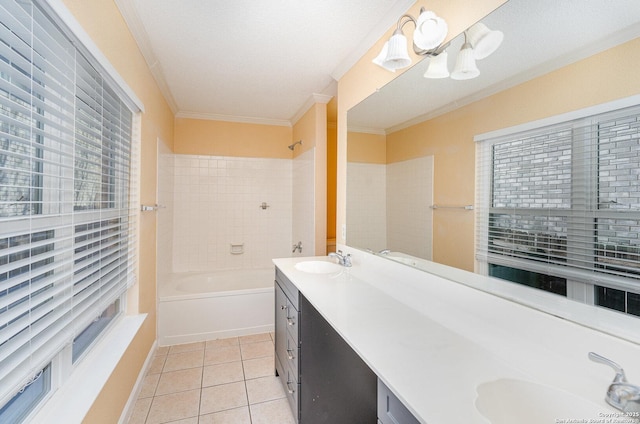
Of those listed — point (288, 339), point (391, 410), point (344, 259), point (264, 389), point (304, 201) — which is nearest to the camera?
point (391, 410)

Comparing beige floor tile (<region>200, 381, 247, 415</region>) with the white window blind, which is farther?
beige floor tile (<region>200, 381, 247, 415</region>)

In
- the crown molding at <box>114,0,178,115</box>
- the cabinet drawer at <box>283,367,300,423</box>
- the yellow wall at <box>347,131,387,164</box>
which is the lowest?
the cabinet drawer at <box>283,367,300,423</box>

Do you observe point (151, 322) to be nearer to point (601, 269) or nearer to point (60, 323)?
point (60, 323)

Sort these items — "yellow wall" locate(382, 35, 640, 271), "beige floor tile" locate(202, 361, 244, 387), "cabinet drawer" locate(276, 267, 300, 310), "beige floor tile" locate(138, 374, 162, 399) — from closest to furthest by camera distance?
"yellow wall" locate(382, 35, 640, 271) → "cabinet drawer" locate(276, 267, 300, 310) → "beige floor tile" locate(138, 374, 162, 399) → "beige floor tile" locate(202, 361, 244, 387)

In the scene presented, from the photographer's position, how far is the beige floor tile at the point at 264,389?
2.00 meters

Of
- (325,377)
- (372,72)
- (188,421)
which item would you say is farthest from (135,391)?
(372,72)

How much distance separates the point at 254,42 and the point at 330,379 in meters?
2.18

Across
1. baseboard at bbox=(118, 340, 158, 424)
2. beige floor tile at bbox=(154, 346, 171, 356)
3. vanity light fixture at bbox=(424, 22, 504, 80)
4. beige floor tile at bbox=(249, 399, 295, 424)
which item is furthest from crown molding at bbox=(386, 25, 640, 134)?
beige floor tile at bbox=(154, 346, 171, 356)

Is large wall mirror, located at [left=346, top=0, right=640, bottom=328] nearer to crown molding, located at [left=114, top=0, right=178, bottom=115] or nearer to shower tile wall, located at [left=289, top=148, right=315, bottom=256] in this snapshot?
shower tile wall, located at [left=289, top=148, right=315, bottom=256]

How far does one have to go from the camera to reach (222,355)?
257cm

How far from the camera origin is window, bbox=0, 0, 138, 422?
864 mm

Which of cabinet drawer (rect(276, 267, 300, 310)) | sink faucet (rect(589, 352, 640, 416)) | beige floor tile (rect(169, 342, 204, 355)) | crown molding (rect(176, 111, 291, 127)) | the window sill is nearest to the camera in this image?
sink faucet (rect(589, 352, 640, 416))

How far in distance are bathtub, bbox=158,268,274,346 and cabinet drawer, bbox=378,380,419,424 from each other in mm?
2287

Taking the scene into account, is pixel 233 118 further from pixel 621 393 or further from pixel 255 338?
pixel 621 393
